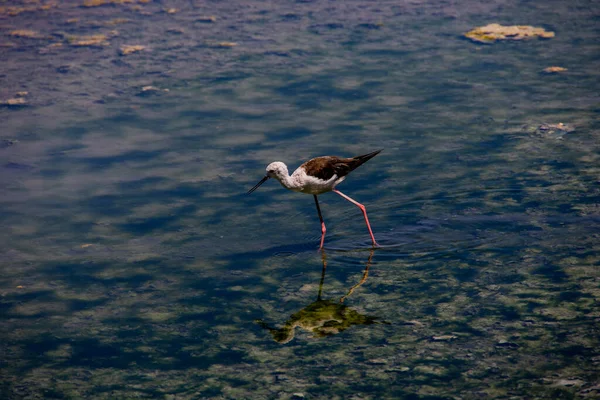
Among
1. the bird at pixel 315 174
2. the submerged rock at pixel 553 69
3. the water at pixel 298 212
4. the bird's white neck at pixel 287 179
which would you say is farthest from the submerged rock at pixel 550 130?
the bird's white neck at pixel 287 179

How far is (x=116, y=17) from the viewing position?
16812 mm

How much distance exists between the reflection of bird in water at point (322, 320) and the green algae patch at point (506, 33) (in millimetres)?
8644

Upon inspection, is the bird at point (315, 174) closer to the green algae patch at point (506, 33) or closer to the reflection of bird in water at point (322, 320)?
the reflection of bird in water at point (322, 320)

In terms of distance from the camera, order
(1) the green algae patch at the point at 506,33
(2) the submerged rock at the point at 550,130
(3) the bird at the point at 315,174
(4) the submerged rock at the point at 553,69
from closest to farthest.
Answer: (3) the bird at the point at 315,174 < (2) the submerged rock at the point at 550,130 < (4) the submerged rock at the point at 553,69 < (1) the green algae patch at the point at 506,33

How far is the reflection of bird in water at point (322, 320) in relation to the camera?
23.6 feet

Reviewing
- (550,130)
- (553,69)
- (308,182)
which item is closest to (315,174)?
(308,182)

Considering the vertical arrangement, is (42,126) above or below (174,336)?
above

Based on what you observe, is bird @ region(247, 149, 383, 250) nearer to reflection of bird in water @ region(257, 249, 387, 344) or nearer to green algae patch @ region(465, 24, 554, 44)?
reflection of bird in water @ region(257, 249, 387, 344)

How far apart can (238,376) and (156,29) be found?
35.8 feet

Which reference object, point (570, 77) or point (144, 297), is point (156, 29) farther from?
point (144, 297)

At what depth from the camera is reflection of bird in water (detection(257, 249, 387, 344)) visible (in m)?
7.20

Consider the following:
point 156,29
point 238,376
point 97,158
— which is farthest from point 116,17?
point 238,376

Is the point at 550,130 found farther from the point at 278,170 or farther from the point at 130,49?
the point at 130,49

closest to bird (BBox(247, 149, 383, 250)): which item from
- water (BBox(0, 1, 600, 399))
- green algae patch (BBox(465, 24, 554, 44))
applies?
water (BBox(0, 1, 600, 399))
